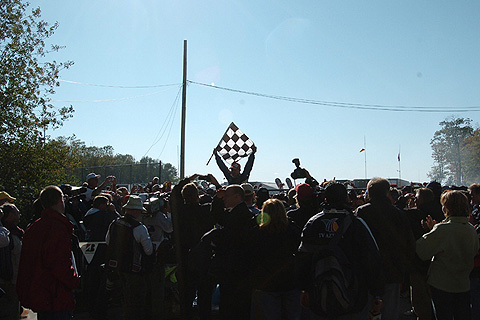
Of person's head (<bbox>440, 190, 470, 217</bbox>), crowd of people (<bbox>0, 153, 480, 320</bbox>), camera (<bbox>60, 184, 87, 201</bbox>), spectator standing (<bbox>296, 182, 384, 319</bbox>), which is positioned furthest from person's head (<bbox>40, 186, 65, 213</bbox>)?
camera (<bbox>60, 184, 87, 201</bbox>)

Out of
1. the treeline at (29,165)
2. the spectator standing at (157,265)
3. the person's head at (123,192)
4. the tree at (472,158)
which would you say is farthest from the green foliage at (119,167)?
the tree at (472,158)

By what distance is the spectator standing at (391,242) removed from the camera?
4281 mm

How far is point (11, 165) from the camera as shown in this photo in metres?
14.5

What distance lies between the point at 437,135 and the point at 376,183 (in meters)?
101

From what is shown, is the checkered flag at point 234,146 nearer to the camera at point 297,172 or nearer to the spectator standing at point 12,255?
the camera at point 297,172

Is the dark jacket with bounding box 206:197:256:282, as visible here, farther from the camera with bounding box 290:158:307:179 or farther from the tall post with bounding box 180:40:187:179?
the tall post with bounding box 180:40:187:179

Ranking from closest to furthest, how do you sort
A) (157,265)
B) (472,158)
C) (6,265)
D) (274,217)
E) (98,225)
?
(274,217) → (6,265) → (157,265) → (98,225) → (472,158)

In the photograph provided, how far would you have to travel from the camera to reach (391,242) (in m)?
4.28

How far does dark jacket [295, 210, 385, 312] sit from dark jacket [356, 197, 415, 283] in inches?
30.4

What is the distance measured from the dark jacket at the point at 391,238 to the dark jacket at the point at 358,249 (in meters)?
0.77

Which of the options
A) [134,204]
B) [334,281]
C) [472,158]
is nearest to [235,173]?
[134,204]

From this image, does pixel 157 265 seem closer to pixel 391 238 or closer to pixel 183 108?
pixel 391 238

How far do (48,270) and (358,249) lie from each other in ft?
8.71

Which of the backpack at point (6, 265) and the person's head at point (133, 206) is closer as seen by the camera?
the backpack at point (6, 265)
